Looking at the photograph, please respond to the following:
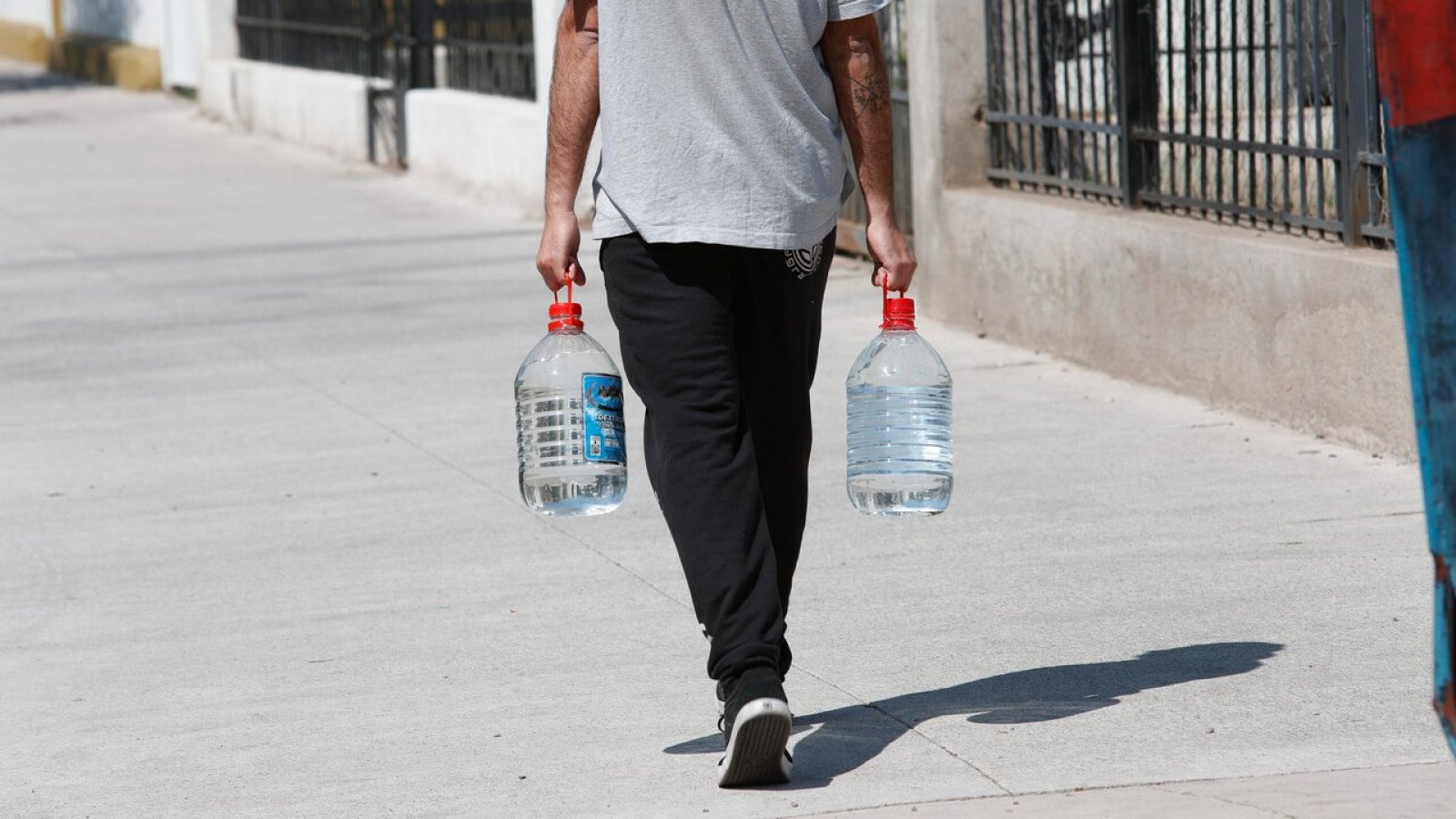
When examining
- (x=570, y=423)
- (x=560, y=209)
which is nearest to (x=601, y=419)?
(x=560, y=209)

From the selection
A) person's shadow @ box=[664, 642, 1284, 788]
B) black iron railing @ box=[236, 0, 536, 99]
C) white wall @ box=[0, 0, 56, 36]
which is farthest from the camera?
white wall @ box=[0, 0, 56, 36]

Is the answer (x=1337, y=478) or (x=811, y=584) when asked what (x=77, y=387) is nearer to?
(x=811, y=584)

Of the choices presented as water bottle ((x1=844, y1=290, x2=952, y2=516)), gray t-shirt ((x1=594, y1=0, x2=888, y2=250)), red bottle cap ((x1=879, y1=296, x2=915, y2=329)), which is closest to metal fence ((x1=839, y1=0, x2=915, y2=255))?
water bottle ((x1=844, y1=290, x2=952, y2=516))

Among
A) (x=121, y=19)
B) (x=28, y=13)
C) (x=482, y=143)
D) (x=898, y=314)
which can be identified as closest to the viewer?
(x=898, y=314)

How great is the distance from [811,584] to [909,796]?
190 centimetres

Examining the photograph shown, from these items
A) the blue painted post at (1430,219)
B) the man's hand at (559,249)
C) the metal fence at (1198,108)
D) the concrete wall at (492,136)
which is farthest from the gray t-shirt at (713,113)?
the concrete wall at (492,136)

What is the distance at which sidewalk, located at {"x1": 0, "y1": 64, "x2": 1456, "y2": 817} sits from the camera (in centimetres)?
452

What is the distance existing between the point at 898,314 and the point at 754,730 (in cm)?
92

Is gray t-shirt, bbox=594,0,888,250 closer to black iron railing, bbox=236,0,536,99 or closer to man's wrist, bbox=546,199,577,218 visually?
man's wrist, bbox=546,199,577,218

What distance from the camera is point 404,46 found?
19.1m

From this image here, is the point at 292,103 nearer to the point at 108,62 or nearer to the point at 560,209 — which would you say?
the point at 108,62

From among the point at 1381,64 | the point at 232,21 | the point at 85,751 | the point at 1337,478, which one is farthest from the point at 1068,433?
the point at 232,21

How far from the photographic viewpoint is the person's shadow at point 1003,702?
15.2ft

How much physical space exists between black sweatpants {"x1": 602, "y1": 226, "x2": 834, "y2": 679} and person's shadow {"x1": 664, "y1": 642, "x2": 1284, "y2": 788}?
12.2 inches
